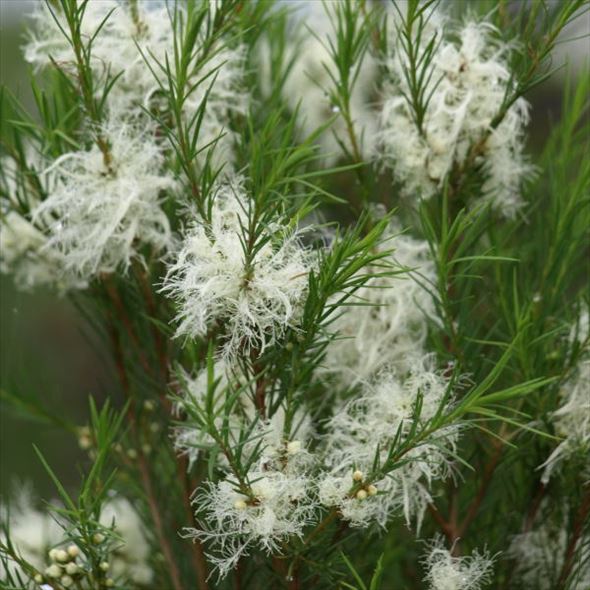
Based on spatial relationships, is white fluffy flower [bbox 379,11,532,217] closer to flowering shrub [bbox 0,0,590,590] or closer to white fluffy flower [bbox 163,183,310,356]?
flowering shrub [bbox 0,0,590,590]

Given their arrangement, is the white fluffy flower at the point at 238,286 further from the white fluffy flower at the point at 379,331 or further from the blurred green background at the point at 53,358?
the blurred green background at the point at 53,358

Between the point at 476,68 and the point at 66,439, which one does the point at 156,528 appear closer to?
the point at 476,68

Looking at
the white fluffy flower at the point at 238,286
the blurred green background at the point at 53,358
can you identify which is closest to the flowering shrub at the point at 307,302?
the white fluffy flower at the point at 238,286

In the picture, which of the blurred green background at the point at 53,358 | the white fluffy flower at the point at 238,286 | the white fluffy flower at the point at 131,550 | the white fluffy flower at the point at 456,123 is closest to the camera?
the white fluffy flower at the point at 238,286

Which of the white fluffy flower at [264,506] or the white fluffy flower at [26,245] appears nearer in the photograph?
the white fluffy flower at [264,506]

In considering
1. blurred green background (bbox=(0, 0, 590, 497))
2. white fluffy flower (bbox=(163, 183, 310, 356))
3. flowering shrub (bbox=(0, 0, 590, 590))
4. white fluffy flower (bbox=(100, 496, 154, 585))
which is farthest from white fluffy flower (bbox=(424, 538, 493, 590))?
blurred green background (bbox=(0, 0, 590, 497))

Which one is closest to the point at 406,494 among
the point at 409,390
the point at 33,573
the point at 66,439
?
the point at 409,390
